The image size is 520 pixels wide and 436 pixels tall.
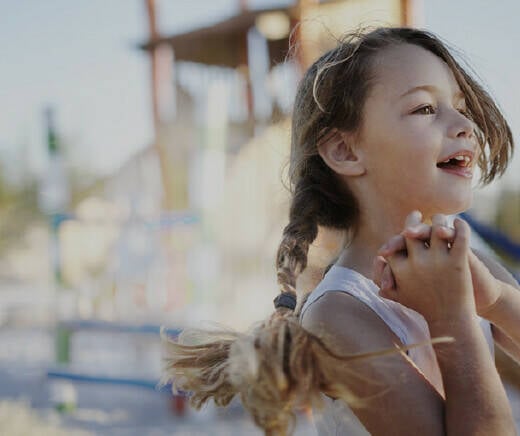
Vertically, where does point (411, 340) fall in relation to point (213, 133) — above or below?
above

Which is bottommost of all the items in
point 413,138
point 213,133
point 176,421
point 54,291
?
point 176,421

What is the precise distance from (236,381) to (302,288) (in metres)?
0.49

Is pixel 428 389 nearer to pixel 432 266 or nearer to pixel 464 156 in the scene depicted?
pixel 432 266

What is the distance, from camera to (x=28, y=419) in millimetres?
3781

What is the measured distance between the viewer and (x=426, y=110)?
3.66 ft

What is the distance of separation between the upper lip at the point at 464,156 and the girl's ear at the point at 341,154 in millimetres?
132

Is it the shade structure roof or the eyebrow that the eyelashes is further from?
the shade structure roof

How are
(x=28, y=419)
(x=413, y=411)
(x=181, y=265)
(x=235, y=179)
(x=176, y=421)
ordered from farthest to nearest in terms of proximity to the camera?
(x=235, y=179), (x=181, y=265), (x=176, y=421), (x=28, y=419), (x=413, y=411)

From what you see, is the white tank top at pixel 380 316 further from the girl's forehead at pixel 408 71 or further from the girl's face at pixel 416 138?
the girl's forehead at pixel 408 71

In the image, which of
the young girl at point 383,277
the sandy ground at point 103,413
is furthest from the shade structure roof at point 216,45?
the young girl at point 383,277

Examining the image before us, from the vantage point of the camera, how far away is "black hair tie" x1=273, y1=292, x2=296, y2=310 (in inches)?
40.3

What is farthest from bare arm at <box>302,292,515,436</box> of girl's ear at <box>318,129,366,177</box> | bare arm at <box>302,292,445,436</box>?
girl's ear at <box>318,129,366,177</box>

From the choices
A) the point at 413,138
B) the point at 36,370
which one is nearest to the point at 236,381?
the point at 413,138

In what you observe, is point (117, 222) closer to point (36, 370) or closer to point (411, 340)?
point (36, 370)
